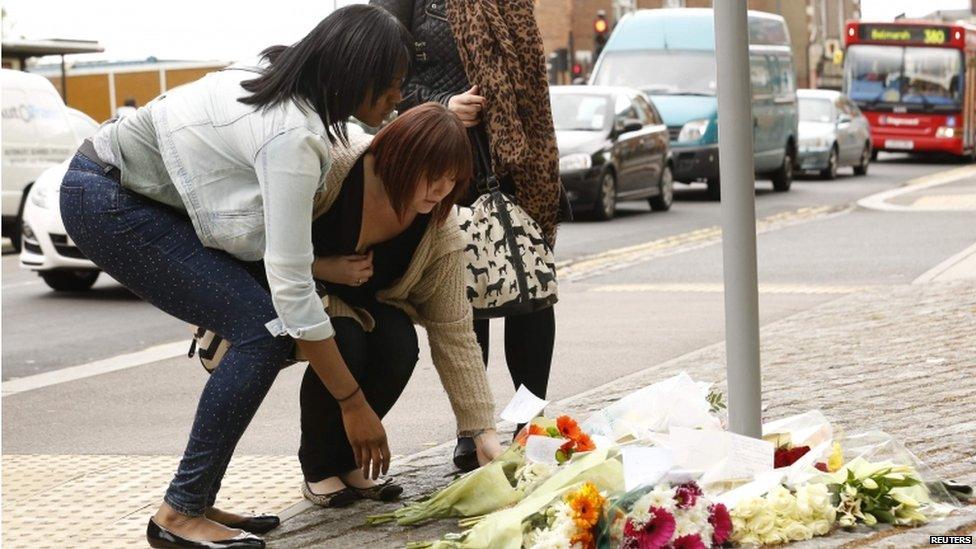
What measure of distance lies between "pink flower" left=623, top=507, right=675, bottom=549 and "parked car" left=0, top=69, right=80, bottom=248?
616 inches

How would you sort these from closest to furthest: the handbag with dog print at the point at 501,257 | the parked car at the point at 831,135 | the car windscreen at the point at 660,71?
the handbag with dog print at the point at 501,257 < the car windscreen at the point at 660,71 < the parked car at the point at 831,135

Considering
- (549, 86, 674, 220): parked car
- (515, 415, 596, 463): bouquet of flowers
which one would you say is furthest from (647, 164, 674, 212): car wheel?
(515, 415, 596, 463): bouquet of flowers

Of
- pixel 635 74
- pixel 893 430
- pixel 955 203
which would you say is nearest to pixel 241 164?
pixel 893 430

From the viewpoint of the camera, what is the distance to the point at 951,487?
4355 millimetres

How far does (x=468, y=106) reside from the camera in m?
5.05

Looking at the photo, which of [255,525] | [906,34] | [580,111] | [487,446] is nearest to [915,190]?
[580,111]

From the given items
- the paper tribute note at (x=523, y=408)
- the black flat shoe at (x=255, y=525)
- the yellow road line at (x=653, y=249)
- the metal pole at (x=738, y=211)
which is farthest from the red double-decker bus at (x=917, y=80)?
the black flat shoe at (x=255, y=525)

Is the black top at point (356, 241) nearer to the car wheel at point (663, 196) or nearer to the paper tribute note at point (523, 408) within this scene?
the paper tribute note at point (523, 408)

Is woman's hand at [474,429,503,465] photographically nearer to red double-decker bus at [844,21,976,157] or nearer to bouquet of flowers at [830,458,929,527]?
bouquet of flowers at [830,458,929,527]

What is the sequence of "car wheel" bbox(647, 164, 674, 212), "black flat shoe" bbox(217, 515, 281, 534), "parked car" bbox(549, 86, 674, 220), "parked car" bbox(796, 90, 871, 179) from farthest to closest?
"parked car" bbox(796, 90, 871, 179) → "car wheel" bbox(647, 164, 674, 212) → "parked car" bbox(549, 86, 674, 220) → "black flat shoe" bbox(217, 515, 281, 534)

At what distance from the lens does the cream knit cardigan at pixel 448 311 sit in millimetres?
4754

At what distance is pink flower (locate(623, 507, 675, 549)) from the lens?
3.84 metres

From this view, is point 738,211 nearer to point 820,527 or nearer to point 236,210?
point 820,527

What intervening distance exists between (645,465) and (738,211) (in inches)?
27.7
